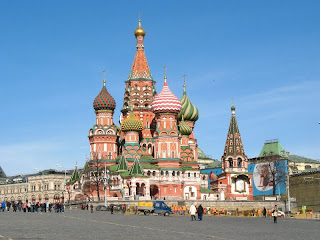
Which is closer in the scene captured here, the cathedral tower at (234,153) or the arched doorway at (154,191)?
the arched doorway at (154,191)

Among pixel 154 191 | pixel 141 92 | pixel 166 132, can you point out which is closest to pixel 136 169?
pixel 154 191

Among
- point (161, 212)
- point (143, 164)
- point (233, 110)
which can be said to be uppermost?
point (233, 110)

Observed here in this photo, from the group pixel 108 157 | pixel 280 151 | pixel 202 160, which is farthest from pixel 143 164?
pixel 202 160

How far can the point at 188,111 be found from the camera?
110 m

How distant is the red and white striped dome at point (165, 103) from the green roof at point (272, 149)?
3788 centimetres

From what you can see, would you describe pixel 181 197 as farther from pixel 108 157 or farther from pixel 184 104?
pixel 184 104

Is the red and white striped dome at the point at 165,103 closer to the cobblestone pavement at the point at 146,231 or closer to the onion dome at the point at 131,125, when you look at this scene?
the onion dome at the point at 131,125

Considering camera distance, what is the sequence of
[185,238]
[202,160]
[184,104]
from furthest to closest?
[202,160], [184,104], [185,238]

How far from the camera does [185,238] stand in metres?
24.8

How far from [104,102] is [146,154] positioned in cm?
1156

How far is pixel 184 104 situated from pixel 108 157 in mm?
21635

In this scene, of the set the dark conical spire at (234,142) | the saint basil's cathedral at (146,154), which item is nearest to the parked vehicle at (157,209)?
the saint basil's cathedral at (146,154)

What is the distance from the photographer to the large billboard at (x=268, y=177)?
372 feet

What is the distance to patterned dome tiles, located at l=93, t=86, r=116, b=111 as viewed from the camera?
97625 mm
